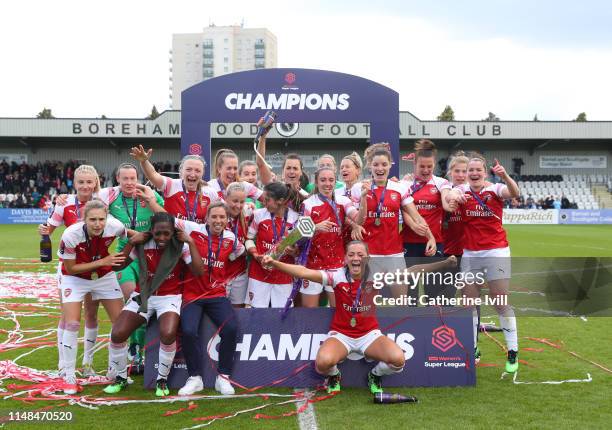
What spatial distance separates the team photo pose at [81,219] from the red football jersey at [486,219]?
3790 mm

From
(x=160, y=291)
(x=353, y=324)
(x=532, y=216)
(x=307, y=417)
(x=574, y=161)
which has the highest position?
(x=574, y=161)

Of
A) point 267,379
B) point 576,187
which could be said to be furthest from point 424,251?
point 576,187

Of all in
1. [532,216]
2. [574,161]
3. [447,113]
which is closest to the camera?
[532,216]

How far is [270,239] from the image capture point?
5477 millimetres

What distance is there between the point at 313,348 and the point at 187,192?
1992mm

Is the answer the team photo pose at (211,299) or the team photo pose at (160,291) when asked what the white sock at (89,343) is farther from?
the team photo pose at (211,299)

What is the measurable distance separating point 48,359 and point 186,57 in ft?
420

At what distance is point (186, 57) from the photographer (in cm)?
12625

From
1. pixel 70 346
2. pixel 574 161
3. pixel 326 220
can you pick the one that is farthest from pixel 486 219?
pixel 574 161

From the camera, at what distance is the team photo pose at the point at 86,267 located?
4.98 meters

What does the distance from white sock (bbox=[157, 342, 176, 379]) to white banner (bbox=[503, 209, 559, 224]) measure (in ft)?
94.1

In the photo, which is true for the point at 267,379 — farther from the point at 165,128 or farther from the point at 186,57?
the point at 186,57

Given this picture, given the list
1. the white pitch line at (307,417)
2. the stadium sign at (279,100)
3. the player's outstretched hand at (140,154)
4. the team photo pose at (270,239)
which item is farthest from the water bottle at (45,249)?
the stadium sign at (279,100)

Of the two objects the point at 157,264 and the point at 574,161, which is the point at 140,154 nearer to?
the point at 157,264
